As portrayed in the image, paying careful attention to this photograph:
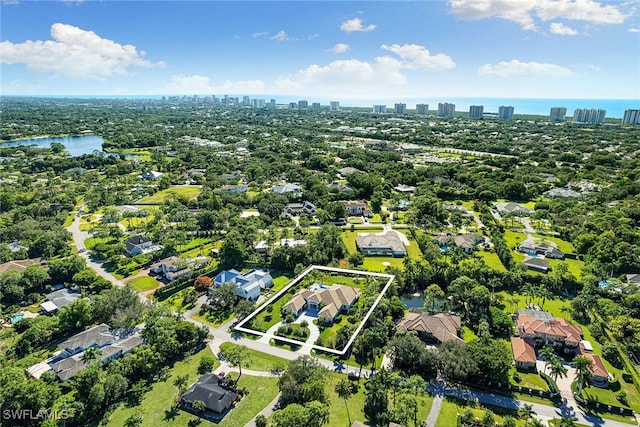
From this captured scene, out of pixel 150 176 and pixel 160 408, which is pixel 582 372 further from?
pixel 150 176

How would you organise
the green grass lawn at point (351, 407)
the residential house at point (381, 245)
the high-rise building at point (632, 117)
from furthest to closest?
the high-rise building at point (632, 117), the residential house at point (381, 245), the green grass lawn at point (351, 407)

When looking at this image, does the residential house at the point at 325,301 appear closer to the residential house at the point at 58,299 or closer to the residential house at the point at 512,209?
the residential house at the point at 58,299

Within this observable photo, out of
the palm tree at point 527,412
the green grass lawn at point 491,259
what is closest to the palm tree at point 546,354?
the palm tree at point 527,412

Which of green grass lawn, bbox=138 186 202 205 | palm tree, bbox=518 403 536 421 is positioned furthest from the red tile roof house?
green grass lawn, bbox=138 186 202 205

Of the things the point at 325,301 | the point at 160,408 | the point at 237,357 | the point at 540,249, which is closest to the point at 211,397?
the point at 237,357

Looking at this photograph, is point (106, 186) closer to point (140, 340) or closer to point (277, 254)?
point (277, 254)

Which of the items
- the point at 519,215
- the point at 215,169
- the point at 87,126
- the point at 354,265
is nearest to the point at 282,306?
the point at 354,265

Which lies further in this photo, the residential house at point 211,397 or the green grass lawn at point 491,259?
the green grass lawn at point 491,259
